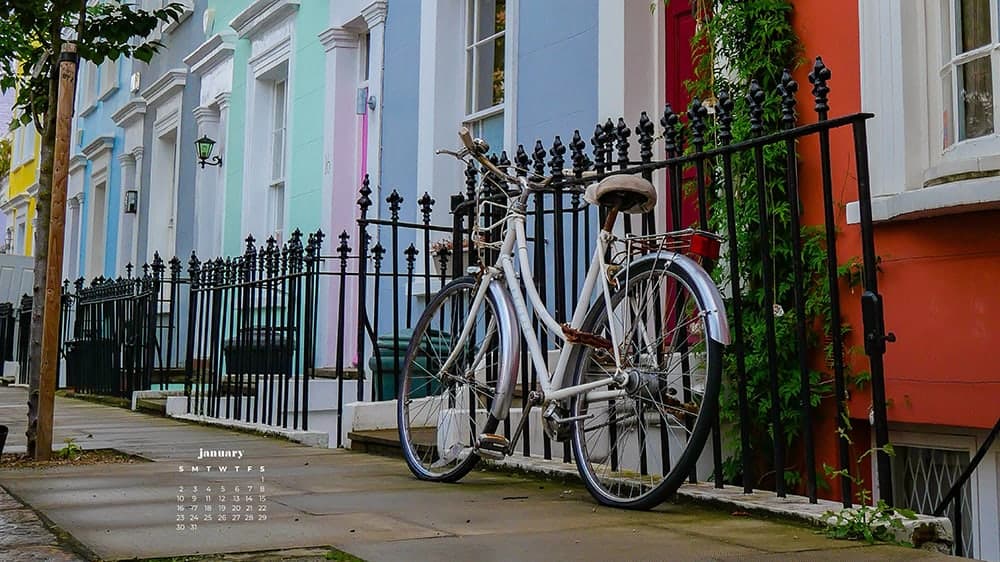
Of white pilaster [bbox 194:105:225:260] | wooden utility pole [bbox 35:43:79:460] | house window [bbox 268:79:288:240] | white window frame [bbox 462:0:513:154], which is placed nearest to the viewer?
wooden utility pole [bbox 35:43:79:460]

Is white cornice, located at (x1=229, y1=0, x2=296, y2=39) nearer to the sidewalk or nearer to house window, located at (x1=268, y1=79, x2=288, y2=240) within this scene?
house window, located at (x1=268, y1=79, x2=288, y2=240)

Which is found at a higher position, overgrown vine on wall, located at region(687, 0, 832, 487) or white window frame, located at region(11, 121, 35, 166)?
white window frame, located at region(11, 121, 35, 166)

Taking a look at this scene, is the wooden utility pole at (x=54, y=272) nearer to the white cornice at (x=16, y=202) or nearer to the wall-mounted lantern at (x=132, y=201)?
the wall-mounted lantern at (x=132, y=201)

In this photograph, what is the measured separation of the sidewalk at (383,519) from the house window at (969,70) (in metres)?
2.14

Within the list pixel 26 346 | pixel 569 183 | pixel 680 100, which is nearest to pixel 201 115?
pixel 26 346

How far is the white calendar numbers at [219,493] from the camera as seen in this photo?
3535mm

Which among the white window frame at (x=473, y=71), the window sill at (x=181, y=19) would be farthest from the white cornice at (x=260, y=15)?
the white window frame at (x=473, y=71)

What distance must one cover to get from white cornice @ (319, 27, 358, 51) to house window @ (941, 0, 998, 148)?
646cm

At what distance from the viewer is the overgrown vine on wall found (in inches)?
196

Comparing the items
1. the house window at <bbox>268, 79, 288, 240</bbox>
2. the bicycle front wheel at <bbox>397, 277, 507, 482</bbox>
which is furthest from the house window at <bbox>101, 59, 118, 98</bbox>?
the bicycle front wheel at <bbox>397, 277, 507, 482</bbox>

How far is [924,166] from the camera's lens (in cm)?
482

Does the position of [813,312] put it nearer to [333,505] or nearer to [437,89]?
[333,505]

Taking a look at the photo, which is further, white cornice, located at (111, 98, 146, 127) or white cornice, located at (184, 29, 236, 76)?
white cornice, located at (111, 98, 146, 127)

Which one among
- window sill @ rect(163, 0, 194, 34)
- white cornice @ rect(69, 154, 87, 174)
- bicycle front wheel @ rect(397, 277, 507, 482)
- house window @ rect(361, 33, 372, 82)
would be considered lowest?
bicycle front wheel @ rect(397, 277, 507, 482)
